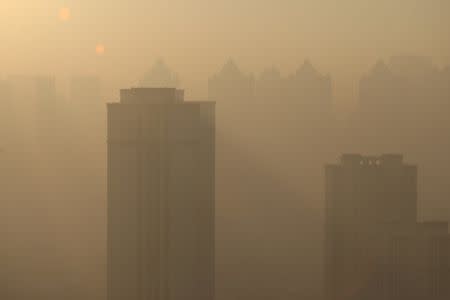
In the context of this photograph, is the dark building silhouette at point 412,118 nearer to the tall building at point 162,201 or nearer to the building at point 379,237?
the building at point 379,237

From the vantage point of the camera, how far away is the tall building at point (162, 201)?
479cm

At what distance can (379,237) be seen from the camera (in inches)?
206

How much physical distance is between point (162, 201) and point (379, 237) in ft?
5.89

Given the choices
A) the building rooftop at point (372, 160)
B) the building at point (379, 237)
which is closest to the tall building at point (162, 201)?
the building at point (379, 237)

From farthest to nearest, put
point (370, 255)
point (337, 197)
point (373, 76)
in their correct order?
point (370, 255) → point (337, 197) → point (373, 76)

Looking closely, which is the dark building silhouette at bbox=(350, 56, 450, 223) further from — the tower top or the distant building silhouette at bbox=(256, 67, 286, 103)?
the tower top

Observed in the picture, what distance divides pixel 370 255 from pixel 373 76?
62.3 inches

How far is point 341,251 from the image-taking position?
5070 mm

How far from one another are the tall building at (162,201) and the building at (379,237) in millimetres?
977

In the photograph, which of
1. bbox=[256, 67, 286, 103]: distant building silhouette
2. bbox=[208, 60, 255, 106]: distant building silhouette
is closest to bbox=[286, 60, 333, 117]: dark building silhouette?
bbox=[256, 67, 286, 103]: distant building silhouette

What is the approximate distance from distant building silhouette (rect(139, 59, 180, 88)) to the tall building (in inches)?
3.1

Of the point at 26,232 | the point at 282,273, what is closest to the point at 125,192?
the point at 26,232

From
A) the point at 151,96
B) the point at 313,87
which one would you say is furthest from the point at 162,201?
the point at 313,87

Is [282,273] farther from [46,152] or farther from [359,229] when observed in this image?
[46,152]
